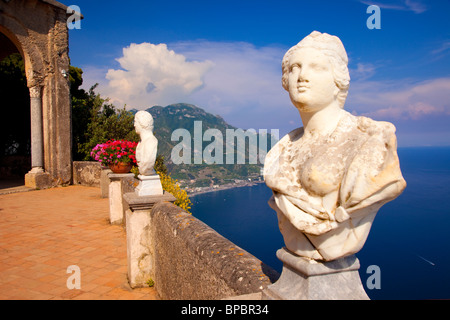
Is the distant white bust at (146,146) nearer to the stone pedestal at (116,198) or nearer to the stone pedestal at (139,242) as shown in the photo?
the stone pedestal at (139,242)

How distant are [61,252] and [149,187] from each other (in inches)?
85.7

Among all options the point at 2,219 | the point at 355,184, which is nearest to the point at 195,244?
the point at 355,184

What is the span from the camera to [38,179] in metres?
11.2

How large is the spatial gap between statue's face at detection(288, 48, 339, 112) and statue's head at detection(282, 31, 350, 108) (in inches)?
0.6

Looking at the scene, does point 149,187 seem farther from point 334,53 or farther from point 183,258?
point 334,53

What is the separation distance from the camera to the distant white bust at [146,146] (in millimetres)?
4680

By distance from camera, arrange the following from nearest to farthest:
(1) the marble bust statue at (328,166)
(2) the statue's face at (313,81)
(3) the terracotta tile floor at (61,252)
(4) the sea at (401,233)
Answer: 1. (1) the marble bust statue at (328,166)
2. (2) the statue's face at (313,81)
3. (3) the terracotta tile floor at (61,252)
4. (4) the sea at (401,233)

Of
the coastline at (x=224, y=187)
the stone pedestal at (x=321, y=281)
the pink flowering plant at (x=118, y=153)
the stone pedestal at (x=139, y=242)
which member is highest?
the pink flowering plant at (x=118, y=153)

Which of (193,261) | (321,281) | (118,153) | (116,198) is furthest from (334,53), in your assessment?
(118,153)

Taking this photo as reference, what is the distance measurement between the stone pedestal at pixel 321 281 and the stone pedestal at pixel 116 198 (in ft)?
18.9

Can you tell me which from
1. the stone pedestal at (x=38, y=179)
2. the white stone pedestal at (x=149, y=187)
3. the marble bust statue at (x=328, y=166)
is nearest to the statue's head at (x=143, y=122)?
the white stone pedestal at (x=149, y=187)

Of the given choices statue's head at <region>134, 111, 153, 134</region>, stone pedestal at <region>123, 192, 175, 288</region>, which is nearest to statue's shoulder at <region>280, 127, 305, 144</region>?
A: stone pedestal at <region>123, 192, 175, 288</region>
